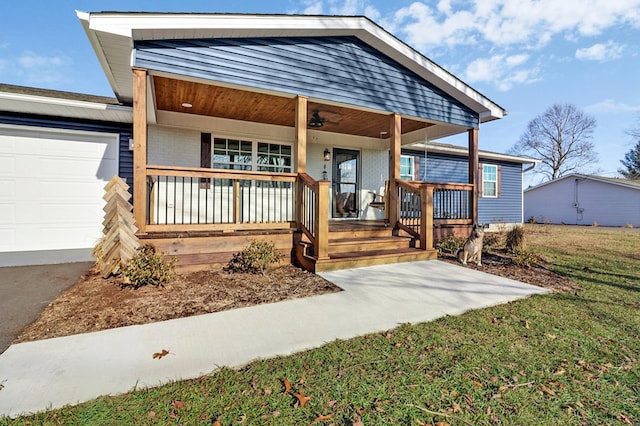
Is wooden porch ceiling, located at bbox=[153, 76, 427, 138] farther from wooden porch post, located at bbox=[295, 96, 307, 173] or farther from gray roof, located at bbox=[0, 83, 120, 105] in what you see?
gray roof, located at bbox=[0, 83, 120, 105]

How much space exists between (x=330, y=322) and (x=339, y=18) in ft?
17.5

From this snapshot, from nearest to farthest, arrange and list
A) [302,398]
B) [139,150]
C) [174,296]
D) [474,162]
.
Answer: [302,398]
[174,296]
[139,150]
[474,162]

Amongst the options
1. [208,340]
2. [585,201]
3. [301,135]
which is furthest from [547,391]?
[585,201]

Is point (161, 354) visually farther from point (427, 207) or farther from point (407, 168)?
point (407, 168)

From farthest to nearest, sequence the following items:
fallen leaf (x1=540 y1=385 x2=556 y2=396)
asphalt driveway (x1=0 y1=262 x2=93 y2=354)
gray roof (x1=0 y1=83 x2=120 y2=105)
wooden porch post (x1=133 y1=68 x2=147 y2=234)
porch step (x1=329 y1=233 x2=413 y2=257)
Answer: gray roof (x1=0 y1=83 x2=120 y2=105) < porch step (x1=329 y1=233 x2=413 y2=257) < wooden porch post (x1=133 y1=68 x2=147 y2=234) < asphalt driveway (x1=0 y1=262 x2=93 y2=354) < fallen leaf (x1=540 y1=385 x2=556 y2=396)

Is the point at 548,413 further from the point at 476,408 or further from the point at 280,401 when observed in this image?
A: the point at 280,401

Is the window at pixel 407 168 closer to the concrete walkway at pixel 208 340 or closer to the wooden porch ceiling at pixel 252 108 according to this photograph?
the wooden porch ceiling at pixel 252 108

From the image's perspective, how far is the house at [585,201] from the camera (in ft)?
56.2

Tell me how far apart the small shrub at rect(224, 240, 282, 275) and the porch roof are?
337 cm

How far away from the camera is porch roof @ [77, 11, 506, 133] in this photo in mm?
4070

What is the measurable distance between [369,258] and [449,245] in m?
2.64

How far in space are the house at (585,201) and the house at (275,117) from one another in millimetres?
16551

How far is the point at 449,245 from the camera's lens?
654cm

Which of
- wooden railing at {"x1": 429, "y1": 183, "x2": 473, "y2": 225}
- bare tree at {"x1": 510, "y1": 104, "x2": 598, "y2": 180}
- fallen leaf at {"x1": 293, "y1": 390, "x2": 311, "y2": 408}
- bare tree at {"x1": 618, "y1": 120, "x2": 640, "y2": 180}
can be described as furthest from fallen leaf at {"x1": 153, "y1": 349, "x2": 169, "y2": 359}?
bare tree at {"x1": 618, "y1": 120, "x2": 640, "y2": 180}
